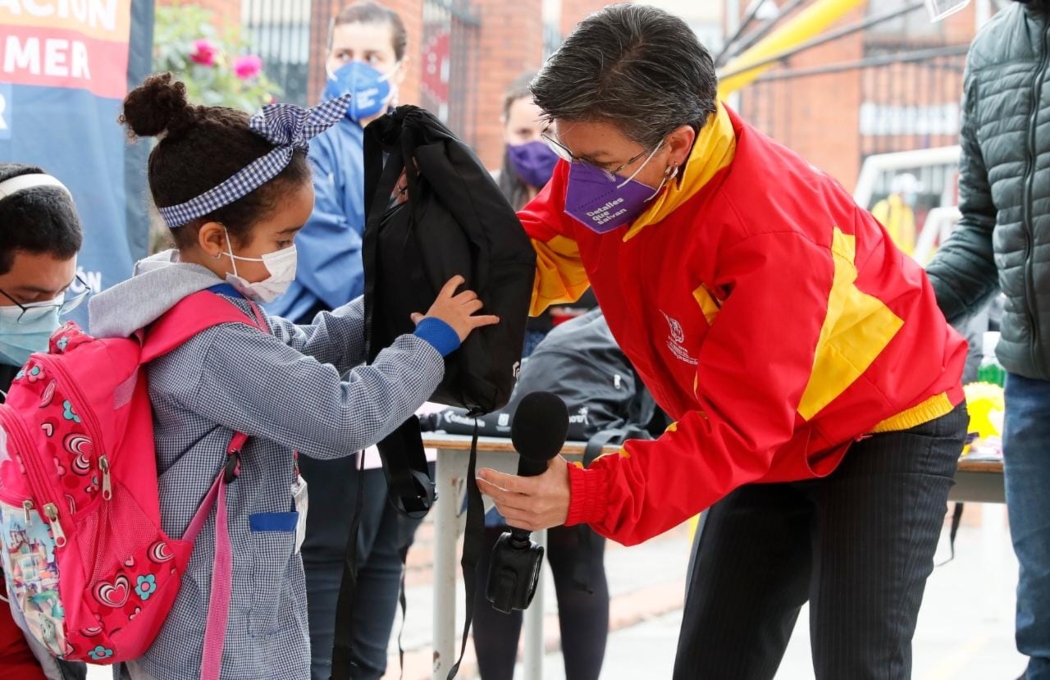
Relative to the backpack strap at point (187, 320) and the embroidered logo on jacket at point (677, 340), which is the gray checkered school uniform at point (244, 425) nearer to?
the backpack strap at point (187, 320)

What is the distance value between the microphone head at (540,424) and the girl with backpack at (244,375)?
0.22 metres

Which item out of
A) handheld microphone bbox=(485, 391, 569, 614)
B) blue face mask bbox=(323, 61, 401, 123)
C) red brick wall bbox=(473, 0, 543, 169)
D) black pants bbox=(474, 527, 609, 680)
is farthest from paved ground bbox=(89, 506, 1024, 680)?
red brick wall bbox=(473, 0, 543, 169)

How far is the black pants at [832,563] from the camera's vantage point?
86.0 inches

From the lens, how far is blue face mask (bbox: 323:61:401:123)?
3.74 m

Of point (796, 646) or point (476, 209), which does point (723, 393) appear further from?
point (796, 646)

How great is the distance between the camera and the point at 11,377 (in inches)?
100

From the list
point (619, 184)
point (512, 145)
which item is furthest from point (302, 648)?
point (512, 145)

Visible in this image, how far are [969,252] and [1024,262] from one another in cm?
26

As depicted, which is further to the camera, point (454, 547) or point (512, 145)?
point (512, 145)

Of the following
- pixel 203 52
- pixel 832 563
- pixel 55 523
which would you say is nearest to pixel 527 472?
pixel 832 563

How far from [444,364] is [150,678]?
0.72 metres

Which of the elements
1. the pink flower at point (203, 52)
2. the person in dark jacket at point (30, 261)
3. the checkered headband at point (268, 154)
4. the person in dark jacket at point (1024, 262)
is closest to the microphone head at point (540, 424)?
the checkered headband at point (268, 154)

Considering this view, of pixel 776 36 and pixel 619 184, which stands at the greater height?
pixel 776 36

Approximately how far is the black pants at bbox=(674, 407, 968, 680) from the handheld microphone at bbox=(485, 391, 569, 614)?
0.55 metres
